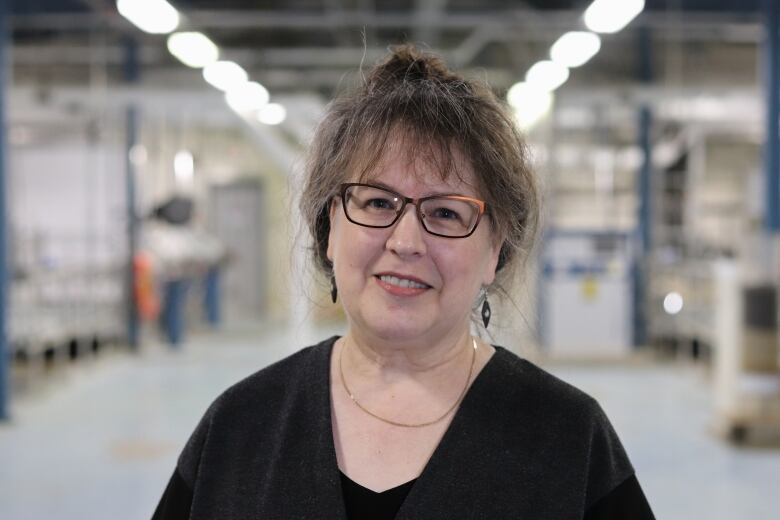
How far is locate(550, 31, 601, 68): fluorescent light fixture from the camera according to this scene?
227 inches

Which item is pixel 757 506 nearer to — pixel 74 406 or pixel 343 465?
pixel 343 465

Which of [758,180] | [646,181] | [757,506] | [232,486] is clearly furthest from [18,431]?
[758,180]

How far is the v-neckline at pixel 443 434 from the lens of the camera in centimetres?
135

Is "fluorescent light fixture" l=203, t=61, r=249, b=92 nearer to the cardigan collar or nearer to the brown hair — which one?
the brown hair

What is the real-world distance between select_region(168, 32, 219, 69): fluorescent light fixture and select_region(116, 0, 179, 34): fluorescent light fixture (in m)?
0.50

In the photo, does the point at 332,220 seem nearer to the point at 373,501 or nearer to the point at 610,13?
the point at 373,501

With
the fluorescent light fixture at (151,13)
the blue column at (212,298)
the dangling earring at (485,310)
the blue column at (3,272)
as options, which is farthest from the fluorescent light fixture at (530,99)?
the blue column at (212,298)

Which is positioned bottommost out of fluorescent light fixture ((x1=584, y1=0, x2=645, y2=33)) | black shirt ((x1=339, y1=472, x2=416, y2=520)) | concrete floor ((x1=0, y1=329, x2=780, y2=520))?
concrete floor ((x1=0, y1=329, x2=780, y2=520))

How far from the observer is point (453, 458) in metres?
1.37

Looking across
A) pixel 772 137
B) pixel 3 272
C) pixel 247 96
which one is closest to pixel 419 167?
pixel 3 272

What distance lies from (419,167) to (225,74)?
625cm

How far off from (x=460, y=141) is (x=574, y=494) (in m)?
0.60

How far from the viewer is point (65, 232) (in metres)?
13.7

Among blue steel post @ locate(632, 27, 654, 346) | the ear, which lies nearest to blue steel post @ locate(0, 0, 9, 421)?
the ear
